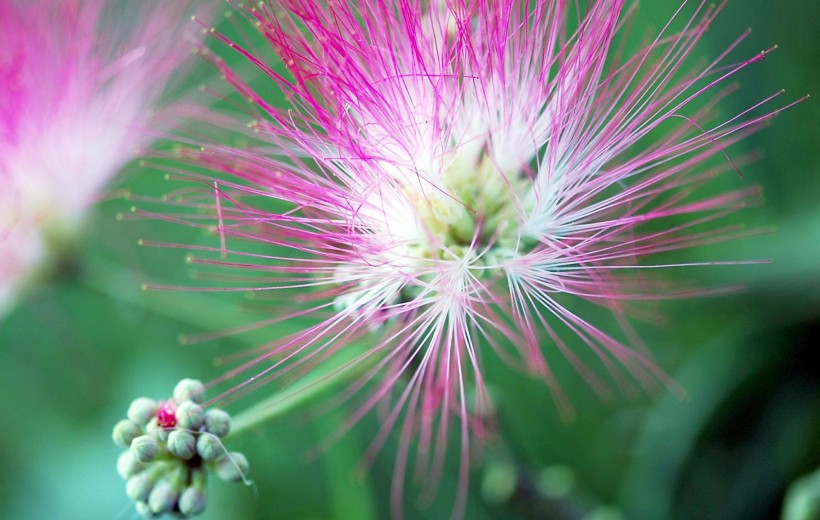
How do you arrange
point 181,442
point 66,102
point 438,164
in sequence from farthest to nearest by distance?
point 66,102 < point 438,164 < point 181,442

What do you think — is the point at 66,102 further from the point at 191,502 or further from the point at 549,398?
the point at 549,398

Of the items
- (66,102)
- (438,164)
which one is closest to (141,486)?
(438,164)

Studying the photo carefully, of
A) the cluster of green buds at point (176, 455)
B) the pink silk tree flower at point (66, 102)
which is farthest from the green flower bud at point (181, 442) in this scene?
the pink silk tree flower at point (66, 102)

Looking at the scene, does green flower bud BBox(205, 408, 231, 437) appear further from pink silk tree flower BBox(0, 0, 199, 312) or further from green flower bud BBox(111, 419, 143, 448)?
pink silk tree flower BBox(0, 0, 199, 312)

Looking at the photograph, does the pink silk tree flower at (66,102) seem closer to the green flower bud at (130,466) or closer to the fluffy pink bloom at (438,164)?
the fluffy pink bloom at (438,164)

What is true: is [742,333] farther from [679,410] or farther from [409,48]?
[409,48]

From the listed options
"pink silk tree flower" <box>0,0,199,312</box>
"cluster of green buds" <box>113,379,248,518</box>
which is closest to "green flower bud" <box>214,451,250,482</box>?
"cluster of green buds" <box>113,379,248,518</box>
